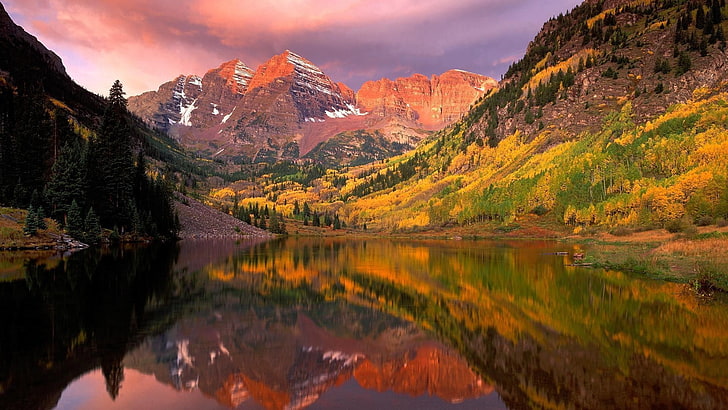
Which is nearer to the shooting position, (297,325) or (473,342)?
(473,342)

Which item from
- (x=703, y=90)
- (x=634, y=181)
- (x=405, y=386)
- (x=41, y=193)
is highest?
(x=703, y=90)

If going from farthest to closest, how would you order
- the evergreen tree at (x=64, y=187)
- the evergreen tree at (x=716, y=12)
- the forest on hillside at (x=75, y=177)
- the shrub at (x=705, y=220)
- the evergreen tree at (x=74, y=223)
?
the evergreen tree at (x=716, y=12) → the shrub at (x=705, y=220) → the forest on hillside at (x=75, y=177) → the evergreen tree at (x=64, y=187) → the evergreen tree at (x=74, y=223)

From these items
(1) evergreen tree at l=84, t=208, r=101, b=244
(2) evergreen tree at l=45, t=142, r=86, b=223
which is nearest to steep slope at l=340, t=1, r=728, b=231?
(1) evergreen tree at l=84, t=208, r=101, b=244

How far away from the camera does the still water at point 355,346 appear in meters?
13.8

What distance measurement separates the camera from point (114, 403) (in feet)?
42.0

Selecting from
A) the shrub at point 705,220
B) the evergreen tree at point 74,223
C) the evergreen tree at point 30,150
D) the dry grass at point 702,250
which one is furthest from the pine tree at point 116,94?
the shrub at point 705,220

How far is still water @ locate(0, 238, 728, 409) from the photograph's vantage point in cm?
1384

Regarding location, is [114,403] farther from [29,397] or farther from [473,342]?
[473,342]

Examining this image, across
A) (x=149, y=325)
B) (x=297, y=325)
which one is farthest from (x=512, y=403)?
(x=149, y=325)

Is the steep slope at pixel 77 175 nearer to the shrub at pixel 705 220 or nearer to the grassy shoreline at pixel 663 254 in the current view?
the grassy shoreline at pixel 663 254

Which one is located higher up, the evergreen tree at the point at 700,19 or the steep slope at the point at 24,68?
the evergreen tree at the point at 700,19

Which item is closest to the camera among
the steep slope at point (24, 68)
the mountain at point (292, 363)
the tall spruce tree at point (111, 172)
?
the mountain at point (292, 363)

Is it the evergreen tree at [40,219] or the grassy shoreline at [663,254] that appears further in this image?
the evergreen tree at [40,219]

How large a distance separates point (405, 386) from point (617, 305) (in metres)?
20.1
